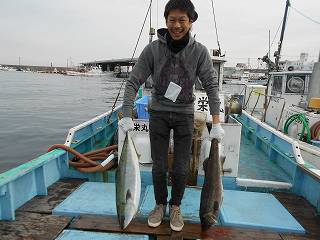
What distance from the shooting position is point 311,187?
4594mm

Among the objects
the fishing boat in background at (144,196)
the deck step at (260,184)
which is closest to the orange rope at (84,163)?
the fishing boat in background at (144,196)

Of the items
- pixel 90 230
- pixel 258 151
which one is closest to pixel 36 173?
pixel 90 230

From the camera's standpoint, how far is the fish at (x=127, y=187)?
2945 millimetres

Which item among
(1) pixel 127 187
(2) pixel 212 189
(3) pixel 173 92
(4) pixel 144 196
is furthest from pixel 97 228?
(3) pixel 173 92

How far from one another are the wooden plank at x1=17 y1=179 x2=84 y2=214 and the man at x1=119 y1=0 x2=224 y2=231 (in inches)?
60.1

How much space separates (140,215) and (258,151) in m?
5.06

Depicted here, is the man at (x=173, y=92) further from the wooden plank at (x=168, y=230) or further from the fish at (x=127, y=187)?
the fish at (x=127, y=187)

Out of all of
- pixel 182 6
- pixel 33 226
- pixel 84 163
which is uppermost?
pixel 182 6

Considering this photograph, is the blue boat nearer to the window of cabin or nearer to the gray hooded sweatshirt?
the gray hooded sweatshirt

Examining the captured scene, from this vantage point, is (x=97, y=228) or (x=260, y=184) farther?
(x=260, y=184)

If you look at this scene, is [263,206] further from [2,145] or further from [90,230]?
[2,145]

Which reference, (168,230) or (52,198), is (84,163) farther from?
(168,230)

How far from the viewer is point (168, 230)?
3.46 meters

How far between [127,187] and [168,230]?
0.90 metres
